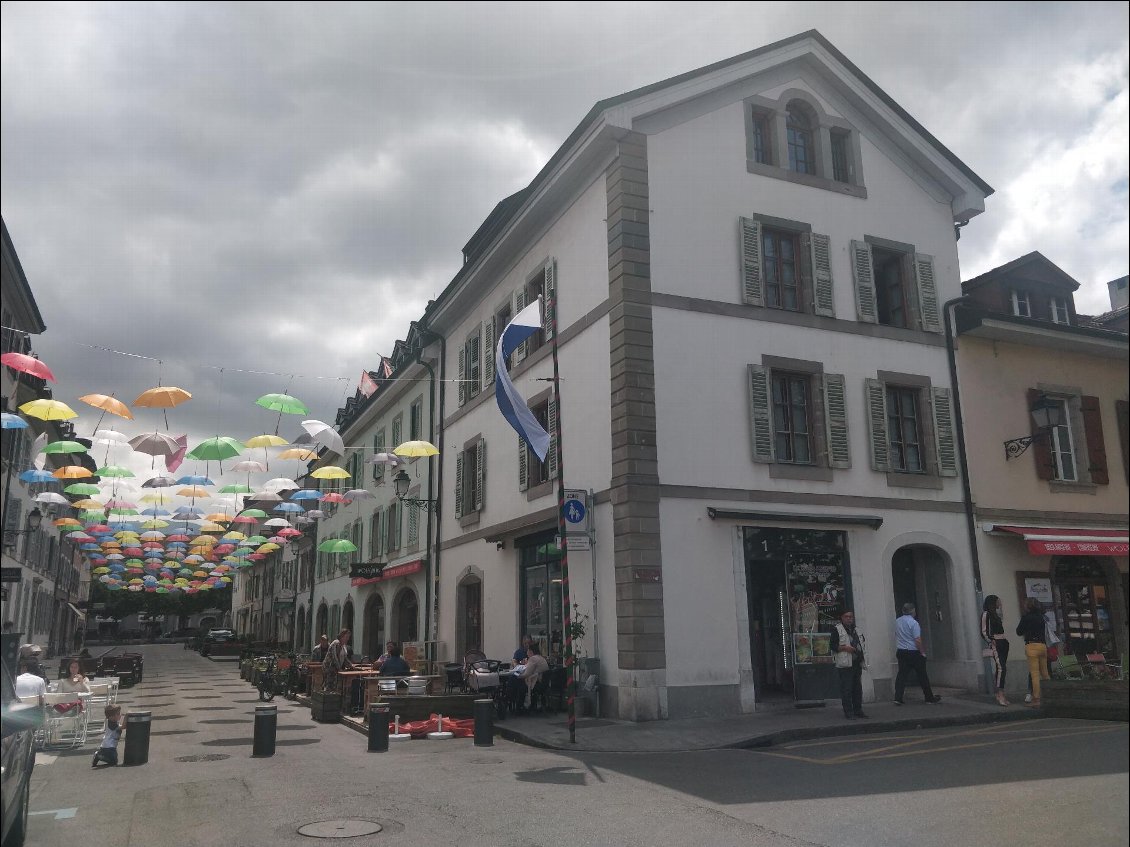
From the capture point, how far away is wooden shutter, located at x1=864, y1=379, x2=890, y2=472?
56.6 ft

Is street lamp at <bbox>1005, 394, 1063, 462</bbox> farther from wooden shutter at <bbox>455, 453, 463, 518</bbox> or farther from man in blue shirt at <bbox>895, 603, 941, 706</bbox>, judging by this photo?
wooden shutter at <bbox>455, 453, 463, 518</bbox>

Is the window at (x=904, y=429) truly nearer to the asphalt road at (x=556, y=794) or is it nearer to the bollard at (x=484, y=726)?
the asphalt road at (x=556, y=794)

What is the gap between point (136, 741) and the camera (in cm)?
1153

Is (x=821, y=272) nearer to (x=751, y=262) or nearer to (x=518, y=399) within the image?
(x=751, y=262)

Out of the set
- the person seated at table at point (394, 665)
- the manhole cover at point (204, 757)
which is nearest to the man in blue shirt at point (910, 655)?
the person seated at table at point (394, 665)

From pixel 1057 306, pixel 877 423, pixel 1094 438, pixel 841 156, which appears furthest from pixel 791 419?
pixel 1094 438

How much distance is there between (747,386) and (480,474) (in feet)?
27.9

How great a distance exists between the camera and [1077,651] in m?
2.96

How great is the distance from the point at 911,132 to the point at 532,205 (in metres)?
8.13

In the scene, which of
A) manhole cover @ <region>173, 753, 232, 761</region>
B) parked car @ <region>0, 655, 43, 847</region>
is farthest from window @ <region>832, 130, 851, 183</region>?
parked car @ <region>0, 655, 43, 847</region>

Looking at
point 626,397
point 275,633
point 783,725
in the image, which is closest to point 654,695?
point 783,725

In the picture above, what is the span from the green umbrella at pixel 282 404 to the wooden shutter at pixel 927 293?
42.2 feet

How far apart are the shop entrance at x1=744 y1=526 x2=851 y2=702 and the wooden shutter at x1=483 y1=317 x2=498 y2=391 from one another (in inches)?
350

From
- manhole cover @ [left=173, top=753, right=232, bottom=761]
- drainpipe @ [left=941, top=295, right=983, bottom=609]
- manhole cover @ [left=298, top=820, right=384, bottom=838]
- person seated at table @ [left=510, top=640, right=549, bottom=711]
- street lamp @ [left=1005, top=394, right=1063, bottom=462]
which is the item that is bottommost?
manhole cover @ [left=173, top=753, right=232, bottom=761]
